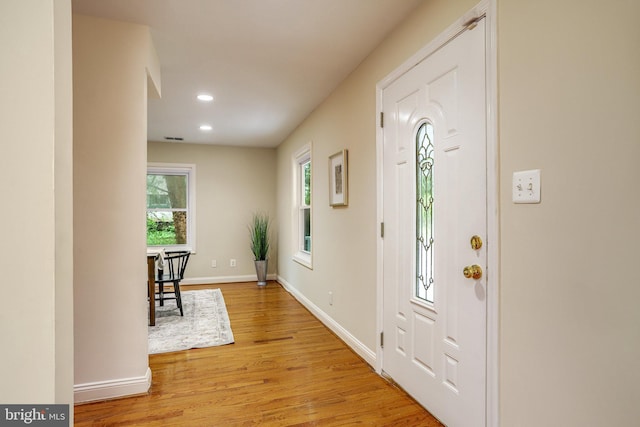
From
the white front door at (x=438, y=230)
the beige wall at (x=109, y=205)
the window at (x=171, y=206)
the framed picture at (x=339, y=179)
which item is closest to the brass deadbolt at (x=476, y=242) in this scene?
the white front door at (x=438, y=230)

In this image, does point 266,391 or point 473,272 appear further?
point 266,391

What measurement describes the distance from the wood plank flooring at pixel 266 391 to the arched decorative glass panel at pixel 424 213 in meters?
0.75

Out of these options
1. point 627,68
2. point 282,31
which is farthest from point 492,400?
point 282,31

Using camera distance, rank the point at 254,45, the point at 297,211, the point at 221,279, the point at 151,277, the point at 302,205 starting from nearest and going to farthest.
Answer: the point at 254,45
the point at 151,277
the point at 302,205
the point at 297,211
the point at 221,279

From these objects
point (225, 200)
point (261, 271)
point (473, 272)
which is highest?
point (225, 200)

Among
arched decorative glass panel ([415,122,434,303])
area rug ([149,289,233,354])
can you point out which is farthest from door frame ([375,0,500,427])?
area rug ([149,289,233,354])

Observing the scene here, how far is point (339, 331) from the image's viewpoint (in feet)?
10.7

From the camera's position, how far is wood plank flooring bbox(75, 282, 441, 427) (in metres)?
1.94

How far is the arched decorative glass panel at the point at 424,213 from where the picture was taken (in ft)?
6.47

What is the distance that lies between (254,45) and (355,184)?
4.34 ft

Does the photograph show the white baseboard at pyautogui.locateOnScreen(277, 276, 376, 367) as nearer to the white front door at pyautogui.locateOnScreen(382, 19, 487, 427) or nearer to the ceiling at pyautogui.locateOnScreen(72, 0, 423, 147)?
the white front door at pyautogui.locateOnScreen(382, 19, 487, 427)

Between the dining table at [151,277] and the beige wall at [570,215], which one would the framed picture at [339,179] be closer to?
the beige wall at [570,215]

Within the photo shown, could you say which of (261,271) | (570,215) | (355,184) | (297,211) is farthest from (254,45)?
(261,271)

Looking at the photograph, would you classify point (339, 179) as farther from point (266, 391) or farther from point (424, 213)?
point (266, 391)
